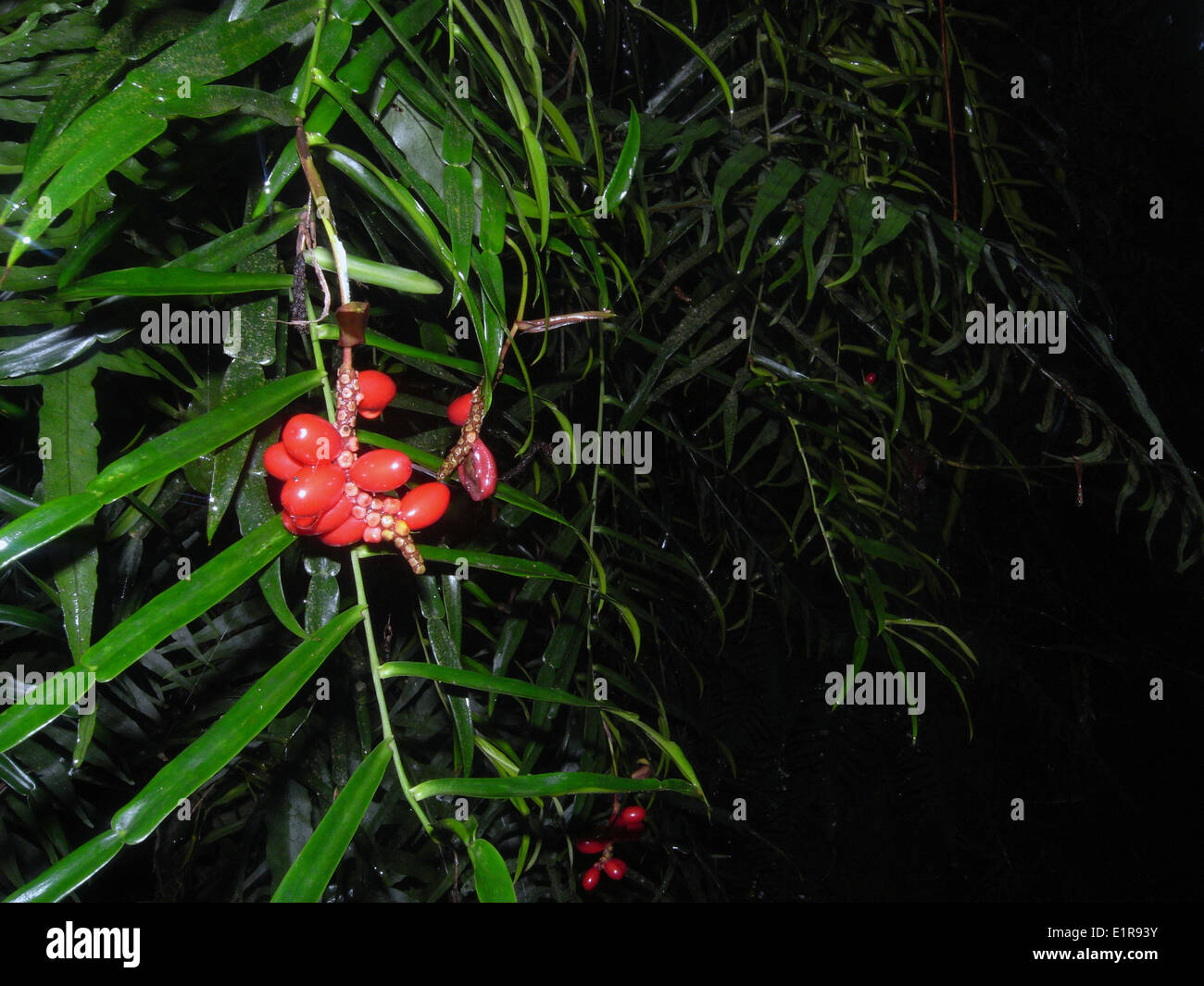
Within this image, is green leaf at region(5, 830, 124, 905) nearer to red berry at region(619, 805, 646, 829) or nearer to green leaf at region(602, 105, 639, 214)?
green leaf at region(602, 105, 639, 214)

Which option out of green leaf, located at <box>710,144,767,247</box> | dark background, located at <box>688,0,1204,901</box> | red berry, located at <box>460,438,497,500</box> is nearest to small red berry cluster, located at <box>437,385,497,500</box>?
red berry, located at <box>460,438,497,500</box>

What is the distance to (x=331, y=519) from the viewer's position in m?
0.26

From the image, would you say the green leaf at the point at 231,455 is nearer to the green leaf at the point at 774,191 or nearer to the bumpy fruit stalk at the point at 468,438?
the bumpy fruit stalk at the point at 468,438

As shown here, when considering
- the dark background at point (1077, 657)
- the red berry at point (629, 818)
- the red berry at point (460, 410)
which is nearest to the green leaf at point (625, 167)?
the red berry at point (460, 410)

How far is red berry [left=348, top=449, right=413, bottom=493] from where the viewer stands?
0.26 meters

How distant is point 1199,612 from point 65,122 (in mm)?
1234

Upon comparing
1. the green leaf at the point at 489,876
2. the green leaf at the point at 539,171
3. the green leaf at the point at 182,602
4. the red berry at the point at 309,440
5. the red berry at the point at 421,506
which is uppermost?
the green leaf at the point at 539,171

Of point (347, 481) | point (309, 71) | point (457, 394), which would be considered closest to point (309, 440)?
point (347, 481)

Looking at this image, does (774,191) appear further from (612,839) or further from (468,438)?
(612,839)

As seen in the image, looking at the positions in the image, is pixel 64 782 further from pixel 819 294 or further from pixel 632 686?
pixel 819 294

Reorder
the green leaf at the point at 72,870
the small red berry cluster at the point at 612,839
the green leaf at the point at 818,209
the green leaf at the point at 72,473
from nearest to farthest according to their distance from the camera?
the green leaf at the point at 72,870 → the green leaf at the point at 72,473 → the green leaf at the point at 818,209 → the small red berry cluster at the point at 612,839

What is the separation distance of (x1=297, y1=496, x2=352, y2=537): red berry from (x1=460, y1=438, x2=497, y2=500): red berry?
5 centimetres

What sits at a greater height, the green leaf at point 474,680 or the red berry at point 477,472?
the red berry at point 477,472

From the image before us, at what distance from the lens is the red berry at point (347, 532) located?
0.27m
